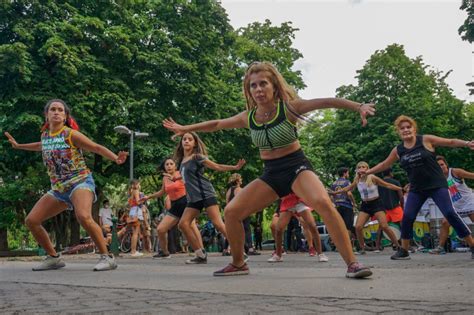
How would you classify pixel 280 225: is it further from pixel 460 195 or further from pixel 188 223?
pixel 460 195

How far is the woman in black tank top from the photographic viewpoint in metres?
8.11

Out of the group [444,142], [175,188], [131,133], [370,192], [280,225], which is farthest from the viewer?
[131,133]

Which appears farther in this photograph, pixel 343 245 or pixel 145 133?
pixel 145 133

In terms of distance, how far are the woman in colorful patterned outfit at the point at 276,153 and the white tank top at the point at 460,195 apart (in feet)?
22.8

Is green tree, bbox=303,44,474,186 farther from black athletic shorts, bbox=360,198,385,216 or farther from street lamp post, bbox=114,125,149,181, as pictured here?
black athletic shorts, bbox=360,198,385,216

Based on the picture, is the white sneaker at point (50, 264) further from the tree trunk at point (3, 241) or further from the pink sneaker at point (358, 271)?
the tree trunk at point (3, 241)

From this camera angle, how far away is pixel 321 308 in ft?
11.1

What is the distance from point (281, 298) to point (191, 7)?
74.1 feet

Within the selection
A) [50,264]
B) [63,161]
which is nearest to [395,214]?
[50,264]

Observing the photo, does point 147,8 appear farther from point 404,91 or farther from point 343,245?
point 343,245

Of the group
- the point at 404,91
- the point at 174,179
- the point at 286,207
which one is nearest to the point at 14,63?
the point at 174,179

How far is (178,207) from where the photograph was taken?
A: 34.2 ft

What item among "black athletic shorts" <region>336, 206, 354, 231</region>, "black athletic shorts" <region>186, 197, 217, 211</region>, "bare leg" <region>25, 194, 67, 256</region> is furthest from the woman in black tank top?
"black athletic shorts" <region>336, 206, 354, 231</region>

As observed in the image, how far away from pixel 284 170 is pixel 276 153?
20 centimetres
